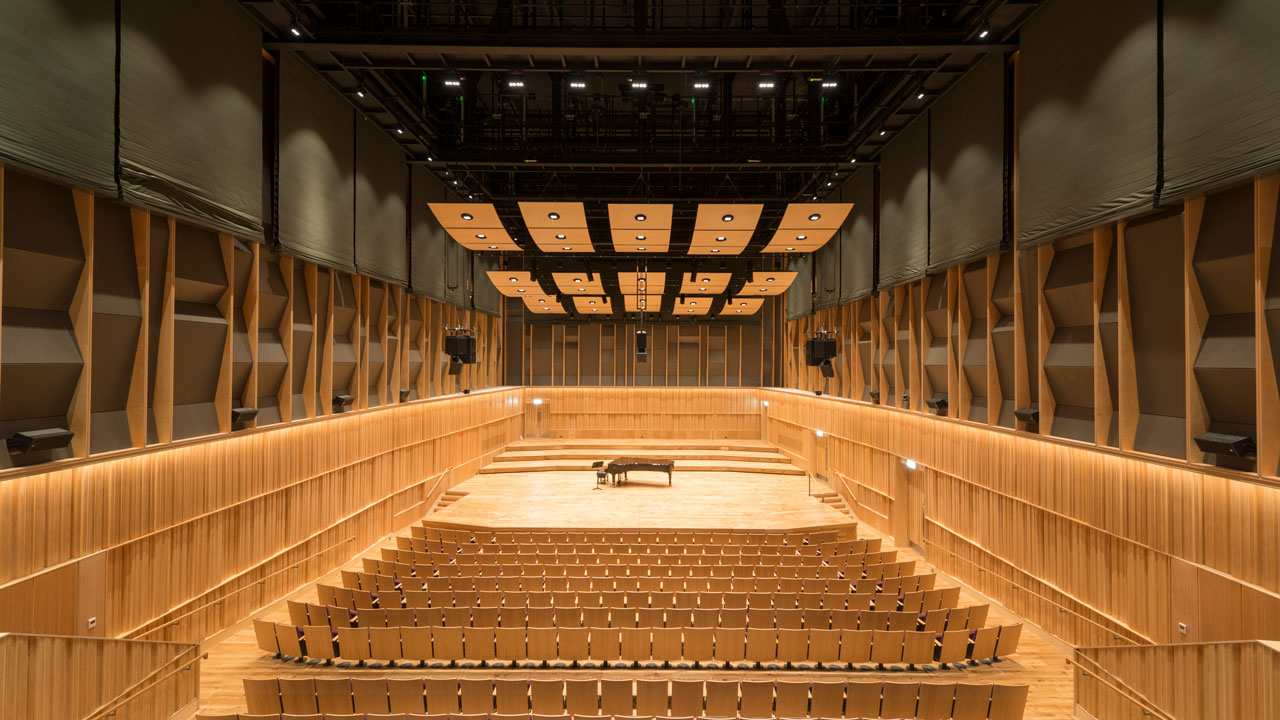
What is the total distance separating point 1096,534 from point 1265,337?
2953 mm

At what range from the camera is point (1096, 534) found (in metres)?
6.89

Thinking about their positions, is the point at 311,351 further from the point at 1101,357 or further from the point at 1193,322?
A: the point at 1193,322

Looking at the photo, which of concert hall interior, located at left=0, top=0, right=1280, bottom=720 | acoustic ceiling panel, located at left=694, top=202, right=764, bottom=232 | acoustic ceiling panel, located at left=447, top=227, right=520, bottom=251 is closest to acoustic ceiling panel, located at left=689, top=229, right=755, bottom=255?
acoustic ceiling panel, located at left=694, top=202, right=764, bottom=232

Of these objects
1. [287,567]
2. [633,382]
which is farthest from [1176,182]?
[633,382]

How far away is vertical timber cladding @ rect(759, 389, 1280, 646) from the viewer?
511 cm

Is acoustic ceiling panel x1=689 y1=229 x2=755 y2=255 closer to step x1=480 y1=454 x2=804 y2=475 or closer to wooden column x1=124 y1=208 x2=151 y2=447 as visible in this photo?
wooden column x1=124 y1=208 x2=151 y2=447

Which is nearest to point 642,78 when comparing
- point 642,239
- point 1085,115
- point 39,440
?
point 642,239

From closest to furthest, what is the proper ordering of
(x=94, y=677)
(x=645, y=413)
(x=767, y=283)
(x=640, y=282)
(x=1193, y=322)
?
(x=94, y=677), (x=1193, y=322), (x=767, y=283), (x=640, y=282), (x=645, y=413)

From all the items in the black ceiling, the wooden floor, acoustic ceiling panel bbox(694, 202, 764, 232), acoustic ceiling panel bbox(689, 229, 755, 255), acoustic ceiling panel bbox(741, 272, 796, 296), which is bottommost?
the wooden floor

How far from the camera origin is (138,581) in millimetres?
6277

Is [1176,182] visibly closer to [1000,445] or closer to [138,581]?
[1000,445]

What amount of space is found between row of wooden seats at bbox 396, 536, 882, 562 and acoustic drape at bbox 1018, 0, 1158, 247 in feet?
17.5

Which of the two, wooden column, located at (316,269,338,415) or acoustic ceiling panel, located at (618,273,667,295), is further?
acoustic ceiling panel, located at (618,273,667,295)

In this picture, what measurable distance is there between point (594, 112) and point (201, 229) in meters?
7.53
